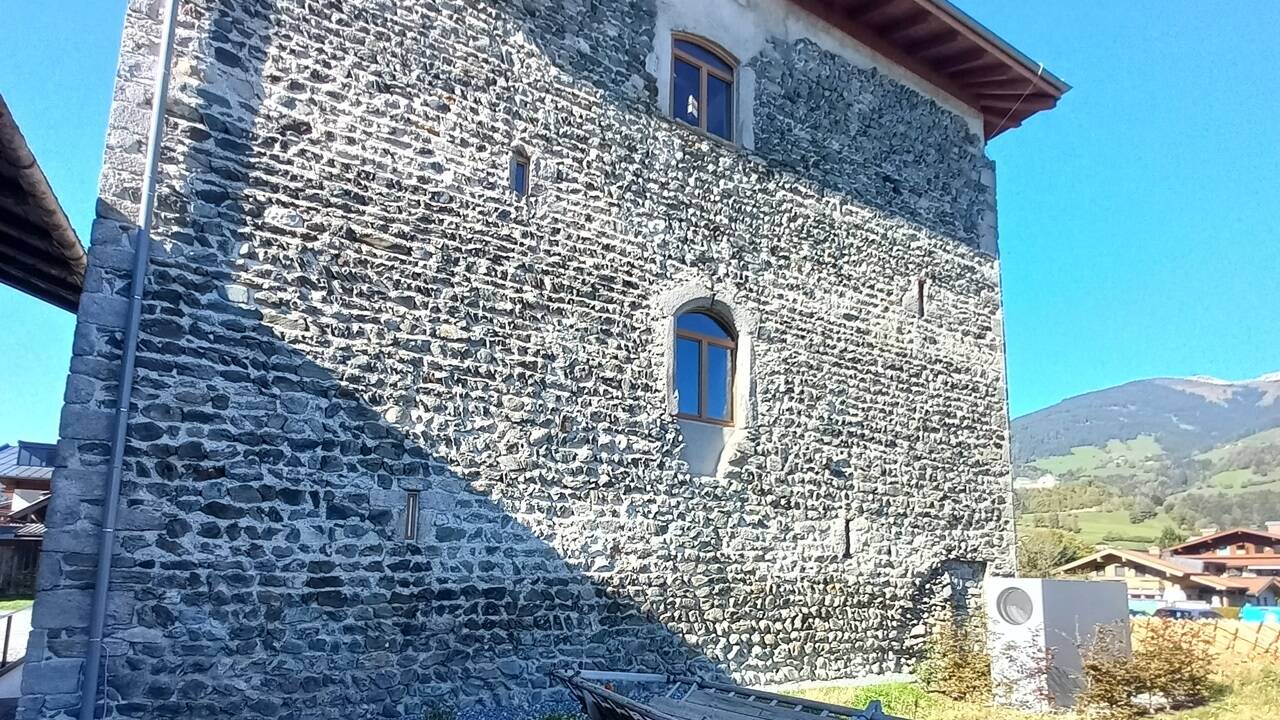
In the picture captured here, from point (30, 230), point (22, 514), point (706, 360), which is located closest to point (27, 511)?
point (22, 514)

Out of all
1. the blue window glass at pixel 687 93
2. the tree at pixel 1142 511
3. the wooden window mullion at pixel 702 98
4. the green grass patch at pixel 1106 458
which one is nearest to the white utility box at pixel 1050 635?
the wooden window mullion at pixel 702 98

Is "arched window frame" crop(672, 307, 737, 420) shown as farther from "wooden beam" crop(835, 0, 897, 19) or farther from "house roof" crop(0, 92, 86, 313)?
"house roof" crop(0, 92, 86, 313)

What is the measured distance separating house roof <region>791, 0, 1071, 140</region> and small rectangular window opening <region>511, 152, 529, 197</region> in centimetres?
451

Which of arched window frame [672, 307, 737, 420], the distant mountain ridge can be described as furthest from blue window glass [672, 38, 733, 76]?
the distant mountain ridge

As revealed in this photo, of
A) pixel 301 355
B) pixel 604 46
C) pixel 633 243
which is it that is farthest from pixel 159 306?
pixel 604 46

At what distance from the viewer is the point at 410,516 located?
22.3 ft

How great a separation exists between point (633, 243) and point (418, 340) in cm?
251

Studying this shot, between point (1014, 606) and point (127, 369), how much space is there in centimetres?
862

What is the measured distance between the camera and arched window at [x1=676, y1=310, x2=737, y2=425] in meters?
8.77

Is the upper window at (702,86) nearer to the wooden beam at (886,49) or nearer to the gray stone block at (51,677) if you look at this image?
the wooden beam at (886,49)

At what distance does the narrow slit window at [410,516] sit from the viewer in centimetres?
675

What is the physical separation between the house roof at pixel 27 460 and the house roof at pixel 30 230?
17264mm

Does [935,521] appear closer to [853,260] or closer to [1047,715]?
[1047,715]

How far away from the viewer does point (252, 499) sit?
20.1 feet
